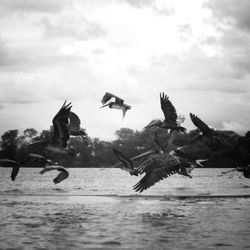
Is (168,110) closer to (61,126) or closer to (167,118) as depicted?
(167,118)

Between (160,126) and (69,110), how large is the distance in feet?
12.4

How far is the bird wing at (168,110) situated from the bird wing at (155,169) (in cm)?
267

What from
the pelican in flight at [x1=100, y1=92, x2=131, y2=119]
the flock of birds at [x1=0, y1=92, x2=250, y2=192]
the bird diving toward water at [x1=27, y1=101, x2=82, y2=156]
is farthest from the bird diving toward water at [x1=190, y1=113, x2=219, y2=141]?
the bird diving toward water at [x1=27, y1=101, x2=82, y2=156]

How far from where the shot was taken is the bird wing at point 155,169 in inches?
639

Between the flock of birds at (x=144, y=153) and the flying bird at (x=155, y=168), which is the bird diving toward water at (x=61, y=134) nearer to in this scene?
the flock of birds at (x=144, y=153)

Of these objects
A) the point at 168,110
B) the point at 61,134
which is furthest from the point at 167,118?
the point at 61,134

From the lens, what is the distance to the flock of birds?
53.8 ft

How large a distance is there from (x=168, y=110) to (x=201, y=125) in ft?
5.81

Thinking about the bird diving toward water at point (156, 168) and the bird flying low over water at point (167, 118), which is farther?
the bird flying low over water at point (167, 118)

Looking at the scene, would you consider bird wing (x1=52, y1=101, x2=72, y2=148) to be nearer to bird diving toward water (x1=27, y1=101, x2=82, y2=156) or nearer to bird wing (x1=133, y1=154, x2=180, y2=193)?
bird diving toward water (x1=27, y1=101, x2=82, y2=156)

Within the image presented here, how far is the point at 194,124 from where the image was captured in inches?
784

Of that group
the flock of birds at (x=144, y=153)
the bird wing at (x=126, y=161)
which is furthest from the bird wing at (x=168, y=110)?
the bird wing at (x=126, y=161)

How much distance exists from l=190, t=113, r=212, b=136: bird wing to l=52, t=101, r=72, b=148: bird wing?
18.2ft

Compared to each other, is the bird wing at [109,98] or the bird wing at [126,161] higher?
the bird wing at [109,98]
